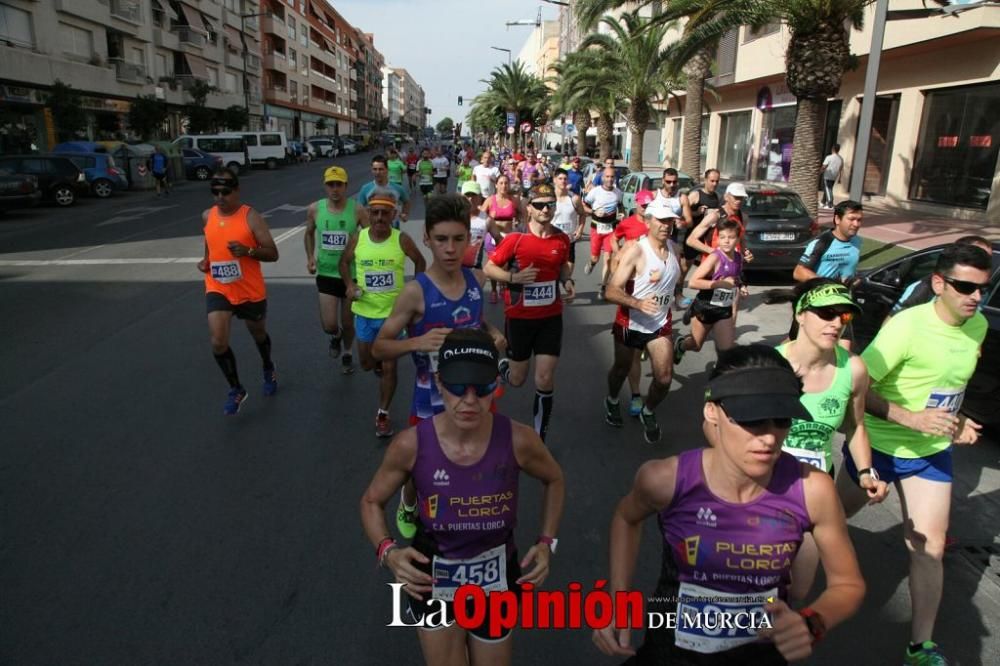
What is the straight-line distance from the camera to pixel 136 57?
40000 millimetres

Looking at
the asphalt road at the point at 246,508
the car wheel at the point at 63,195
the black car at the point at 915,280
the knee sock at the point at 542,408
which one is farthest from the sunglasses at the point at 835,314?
the car wheel at the point at 63,195

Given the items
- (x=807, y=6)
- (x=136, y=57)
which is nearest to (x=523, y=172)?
(x=807, y=6)

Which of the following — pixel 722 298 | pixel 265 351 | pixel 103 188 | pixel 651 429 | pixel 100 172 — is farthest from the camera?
pixel 103 188

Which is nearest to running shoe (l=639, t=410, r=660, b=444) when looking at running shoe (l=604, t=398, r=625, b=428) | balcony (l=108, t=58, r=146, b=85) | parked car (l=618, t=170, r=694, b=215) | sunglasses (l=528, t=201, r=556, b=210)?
running shoe (l=604, t=398, r=625, b=428)

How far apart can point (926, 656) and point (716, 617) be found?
1.50 metres

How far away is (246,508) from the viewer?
441cm

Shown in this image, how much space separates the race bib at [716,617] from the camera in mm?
2119

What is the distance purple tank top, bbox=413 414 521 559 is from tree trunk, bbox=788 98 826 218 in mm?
13208

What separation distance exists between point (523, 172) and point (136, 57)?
110ft

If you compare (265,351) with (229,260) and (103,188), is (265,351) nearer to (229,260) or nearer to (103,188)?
(229,260)

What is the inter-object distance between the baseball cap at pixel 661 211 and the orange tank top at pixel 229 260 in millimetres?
3319

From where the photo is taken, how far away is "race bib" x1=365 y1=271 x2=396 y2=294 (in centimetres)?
549

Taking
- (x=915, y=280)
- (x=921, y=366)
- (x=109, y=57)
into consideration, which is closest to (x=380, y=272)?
(x=921, y=366)

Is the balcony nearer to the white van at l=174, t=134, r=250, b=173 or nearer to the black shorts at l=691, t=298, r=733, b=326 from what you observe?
the white van at l=174, t=134, r=250, b=173
